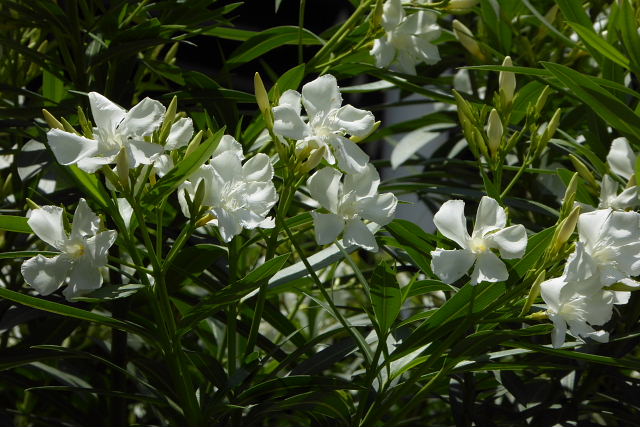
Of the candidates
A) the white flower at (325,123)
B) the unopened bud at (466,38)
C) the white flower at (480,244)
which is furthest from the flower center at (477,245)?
the unopened bud at (466,38)

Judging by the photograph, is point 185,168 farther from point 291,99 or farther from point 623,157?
point 623,157

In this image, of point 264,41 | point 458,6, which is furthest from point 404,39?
point 264,41

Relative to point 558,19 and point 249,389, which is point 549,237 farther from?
point 558,19

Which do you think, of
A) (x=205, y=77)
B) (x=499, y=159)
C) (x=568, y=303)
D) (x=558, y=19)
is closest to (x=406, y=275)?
(x=558, y=19)

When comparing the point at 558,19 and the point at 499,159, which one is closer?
the point at 499,159

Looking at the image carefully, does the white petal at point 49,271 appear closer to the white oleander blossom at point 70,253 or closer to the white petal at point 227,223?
the white oleander blossom at point 70,253

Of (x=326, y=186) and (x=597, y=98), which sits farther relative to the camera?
(x=597, y=98)

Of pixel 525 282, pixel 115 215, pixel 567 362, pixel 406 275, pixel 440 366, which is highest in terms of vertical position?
pixel 115 215
